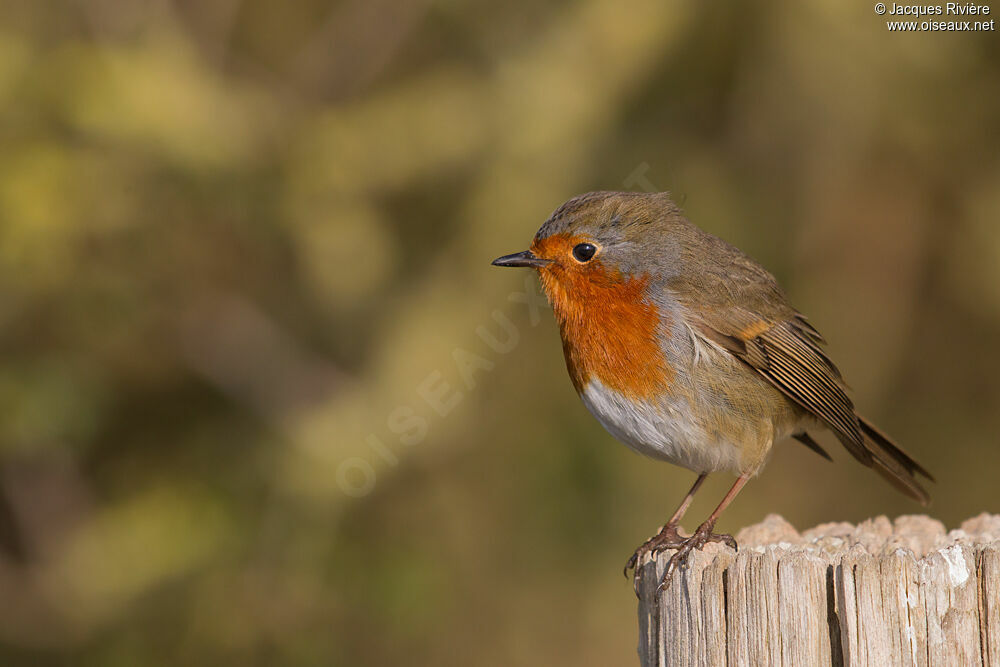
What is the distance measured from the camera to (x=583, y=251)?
11.9ft

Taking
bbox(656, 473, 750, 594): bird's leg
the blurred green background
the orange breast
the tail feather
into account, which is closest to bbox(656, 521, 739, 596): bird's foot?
bbox(656, 473, 750, 594): bird's leg

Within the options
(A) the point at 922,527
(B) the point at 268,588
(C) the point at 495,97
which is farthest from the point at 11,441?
(A) the point at 922,527

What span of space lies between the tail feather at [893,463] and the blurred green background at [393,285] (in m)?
1.31

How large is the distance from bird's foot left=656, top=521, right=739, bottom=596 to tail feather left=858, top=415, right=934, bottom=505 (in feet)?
2.64

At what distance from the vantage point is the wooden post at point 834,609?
225 cm

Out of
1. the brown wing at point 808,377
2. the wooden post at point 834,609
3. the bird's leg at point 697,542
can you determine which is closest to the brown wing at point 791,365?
the brown wing at point 808,377

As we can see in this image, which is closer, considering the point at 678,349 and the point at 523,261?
the point at 678,349

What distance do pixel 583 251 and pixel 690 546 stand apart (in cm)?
107

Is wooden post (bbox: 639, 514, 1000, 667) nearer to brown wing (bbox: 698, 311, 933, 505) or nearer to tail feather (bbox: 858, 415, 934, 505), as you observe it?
brown wing (bbox: 698, 311, 933, 505)

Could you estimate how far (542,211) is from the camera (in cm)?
435

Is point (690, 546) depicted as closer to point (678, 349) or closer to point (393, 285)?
point (678, 349)

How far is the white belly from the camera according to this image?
343 cm

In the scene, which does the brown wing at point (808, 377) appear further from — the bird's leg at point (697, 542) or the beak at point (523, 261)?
the beak at point (523, 261)

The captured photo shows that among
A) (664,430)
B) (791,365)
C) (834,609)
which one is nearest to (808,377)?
(791,365)
